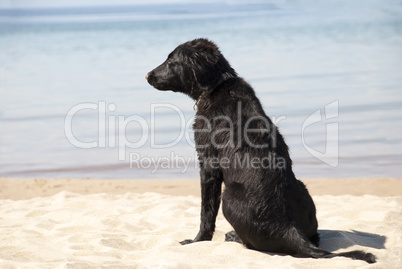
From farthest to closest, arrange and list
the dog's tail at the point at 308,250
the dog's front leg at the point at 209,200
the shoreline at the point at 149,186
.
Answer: the shoreline at the point at 149,186 → the dog's front leg at the point at 209,200 → the dog's tail at the point at 308,250

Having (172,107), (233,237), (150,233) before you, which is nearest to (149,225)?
(150,233)

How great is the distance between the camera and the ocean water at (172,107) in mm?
8883

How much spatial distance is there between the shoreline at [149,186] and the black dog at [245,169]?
2943mm

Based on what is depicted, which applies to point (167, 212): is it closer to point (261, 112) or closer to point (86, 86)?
point (261, 112)

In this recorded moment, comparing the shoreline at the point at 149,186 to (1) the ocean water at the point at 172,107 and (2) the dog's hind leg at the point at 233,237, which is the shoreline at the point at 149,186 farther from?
(2) the dog's hind leg at the point at 233,237

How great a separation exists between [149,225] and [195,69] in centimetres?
169

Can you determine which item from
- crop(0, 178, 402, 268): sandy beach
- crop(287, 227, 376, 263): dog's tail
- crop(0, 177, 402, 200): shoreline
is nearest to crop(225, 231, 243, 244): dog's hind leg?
crop(0, 178, 402, 268): sandy beach

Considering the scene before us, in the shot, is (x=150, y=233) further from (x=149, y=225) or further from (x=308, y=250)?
(x=308, y=250)

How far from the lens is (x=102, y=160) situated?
9258 millimetres

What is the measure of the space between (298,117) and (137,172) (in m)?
3.89

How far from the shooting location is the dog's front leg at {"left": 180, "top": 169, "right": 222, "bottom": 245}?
4.40m

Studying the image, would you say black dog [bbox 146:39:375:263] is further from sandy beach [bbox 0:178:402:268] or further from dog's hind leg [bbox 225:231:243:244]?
sandy beach [bbox 0:178:402:268]

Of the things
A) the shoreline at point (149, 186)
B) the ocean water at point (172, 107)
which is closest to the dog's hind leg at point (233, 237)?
the shoreline at point (149, 186)

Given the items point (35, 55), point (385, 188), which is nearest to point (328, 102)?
point (385, 188)
